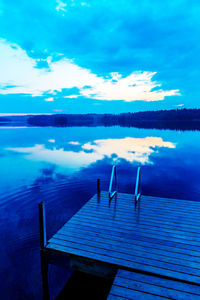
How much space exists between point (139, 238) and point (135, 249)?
18.4 inches

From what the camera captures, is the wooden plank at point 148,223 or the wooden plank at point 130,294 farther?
the wooden plank at point 148,223

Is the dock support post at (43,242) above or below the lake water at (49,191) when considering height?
above

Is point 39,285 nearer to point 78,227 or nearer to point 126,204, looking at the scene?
point 78,227

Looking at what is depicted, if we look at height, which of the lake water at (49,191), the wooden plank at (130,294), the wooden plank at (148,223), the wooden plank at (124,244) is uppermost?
the wooden plank at (148,223)

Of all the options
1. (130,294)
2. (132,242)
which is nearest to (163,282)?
(130,294)

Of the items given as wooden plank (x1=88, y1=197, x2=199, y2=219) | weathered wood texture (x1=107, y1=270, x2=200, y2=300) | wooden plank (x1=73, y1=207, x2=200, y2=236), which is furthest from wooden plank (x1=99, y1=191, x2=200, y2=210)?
weathered wood texture (x1=107, y1=270, x2=200, y2=300)

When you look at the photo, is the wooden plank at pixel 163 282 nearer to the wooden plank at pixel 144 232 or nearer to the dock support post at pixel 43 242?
the wooden plank at pixel 144 232

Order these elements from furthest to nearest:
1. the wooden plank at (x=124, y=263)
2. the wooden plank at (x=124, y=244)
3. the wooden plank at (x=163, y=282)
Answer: the wooden plank at (x=124, y=244)
the wooden plank at (x=124, y=263)
the wooden plank at (x=163, y=282)

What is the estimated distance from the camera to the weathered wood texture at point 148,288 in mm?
Result: 3102

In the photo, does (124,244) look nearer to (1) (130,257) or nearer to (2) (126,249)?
(2) (126,249)

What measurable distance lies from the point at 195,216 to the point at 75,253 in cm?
411

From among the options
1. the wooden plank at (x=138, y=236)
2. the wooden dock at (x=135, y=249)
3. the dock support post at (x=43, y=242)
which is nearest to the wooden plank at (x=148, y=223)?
the wooden dock at (x=135, y=249)

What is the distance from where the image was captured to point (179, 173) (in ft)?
50.7

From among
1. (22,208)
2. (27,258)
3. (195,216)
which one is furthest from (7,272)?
(195,216)
